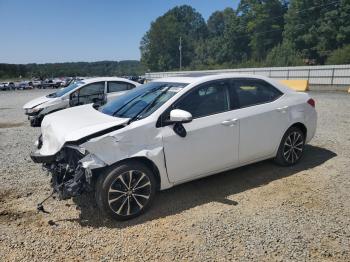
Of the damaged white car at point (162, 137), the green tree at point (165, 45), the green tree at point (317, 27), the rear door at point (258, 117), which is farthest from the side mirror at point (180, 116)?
the green tree at point (165, 45)

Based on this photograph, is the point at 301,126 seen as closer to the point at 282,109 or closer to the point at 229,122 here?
the point at 282,109

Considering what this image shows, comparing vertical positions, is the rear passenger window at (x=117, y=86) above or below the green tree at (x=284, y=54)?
below

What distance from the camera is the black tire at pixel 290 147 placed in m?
5.25

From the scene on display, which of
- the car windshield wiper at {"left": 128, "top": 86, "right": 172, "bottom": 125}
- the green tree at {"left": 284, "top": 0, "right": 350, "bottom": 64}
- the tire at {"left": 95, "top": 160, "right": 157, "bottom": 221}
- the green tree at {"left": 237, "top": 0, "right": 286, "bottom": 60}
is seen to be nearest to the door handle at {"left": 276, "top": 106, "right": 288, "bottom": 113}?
the car windshield wiper at {"left": 128, "top": 86, "right": 172, "bottom": 125}

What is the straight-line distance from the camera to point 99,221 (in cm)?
384

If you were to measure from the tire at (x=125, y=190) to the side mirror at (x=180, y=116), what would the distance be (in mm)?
690

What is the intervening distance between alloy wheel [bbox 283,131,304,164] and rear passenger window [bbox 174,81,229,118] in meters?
1.48

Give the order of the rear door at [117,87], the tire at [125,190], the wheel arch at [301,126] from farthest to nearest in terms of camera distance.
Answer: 1. the rear door at [117,87]
2. the wheel arch at [301,126]
3. the tire at [125,190]

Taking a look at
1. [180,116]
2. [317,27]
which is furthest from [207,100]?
[317,27]

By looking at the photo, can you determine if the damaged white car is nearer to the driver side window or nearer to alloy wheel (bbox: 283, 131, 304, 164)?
alloy wheel (bbox: 283, 131, 304, 164)

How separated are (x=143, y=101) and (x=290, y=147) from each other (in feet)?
8.72

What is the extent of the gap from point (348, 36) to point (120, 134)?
203 ft

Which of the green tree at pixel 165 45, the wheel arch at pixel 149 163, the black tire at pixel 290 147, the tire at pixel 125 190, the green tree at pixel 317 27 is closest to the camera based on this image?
the tire at pixel 125 190

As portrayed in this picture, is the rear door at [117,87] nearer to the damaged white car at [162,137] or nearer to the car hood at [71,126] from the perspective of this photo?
the damaged white car at [162,137]
